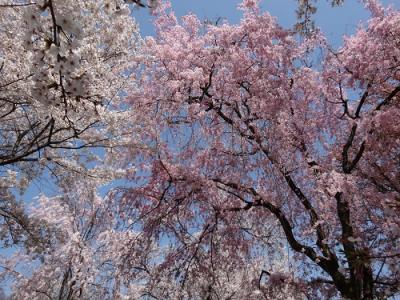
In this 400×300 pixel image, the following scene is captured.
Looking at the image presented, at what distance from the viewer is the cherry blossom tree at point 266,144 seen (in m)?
7.20

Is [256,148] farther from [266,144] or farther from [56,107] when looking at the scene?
[56,107]

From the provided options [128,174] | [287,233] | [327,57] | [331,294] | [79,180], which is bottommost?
[331,294]

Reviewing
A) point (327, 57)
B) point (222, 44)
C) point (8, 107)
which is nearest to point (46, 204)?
point (8, 107)

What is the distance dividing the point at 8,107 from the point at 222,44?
4.69 metres

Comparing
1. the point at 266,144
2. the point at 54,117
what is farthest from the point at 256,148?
the point at 54,117

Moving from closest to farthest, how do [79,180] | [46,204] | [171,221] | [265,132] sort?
[265,132] → [171,221] → [79,180] → [46,204]

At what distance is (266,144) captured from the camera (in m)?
7.09

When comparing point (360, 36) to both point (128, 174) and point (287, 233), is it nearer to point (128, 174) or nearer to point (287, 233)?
point (287, 233)

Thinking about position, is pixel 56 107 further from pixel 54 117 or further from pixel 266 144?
pixel 266 144

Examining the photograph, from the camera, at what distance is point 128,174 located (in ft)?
26.9

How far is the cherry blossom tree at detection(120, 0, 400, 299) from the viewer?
7199mm

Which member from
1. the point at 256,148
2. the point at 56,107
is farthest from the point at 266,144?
the point at 56,107

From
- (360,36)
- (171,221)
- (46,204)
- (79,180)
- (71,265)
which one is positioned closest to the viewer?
(171,221)

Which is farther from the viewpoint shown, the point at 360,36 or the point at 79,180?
the point at 79,180
